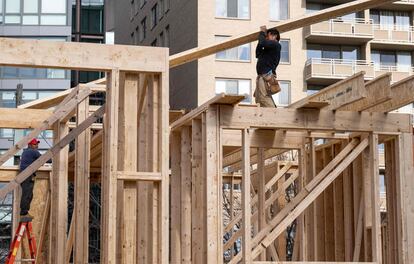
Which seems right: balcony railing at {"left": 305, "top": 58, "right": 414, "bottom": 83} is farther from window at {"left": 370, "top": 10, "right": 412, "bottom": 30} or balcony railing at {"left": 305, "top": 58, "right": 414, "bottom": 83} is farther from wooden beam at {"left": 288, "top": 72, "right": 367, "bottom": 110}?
wooden beam at {"left": 288, "top": 72, "right": 367, "bottom": 110}

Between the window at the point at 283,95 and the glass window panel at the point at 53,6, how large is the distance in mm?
14847

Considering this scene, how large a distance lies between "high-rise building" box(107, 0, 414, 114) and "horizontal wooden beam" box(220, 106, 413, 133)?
101 feet

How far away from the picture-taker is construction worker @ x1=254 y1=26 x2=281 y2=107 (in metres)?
15.2

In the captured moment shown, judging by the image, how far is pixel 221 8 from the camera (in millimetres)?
47281

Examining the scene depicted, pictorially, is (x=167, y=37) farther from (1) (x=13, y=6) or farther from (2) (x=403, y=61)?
(2) (x=403, y=61)

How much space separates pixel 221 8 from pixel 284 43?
4023 mm

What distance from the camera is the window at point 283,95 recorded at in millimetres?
47188

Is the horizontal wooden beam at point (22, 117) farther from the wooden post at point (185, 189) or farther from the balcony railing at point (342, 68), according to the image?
the balcony railing at point (342, 68)

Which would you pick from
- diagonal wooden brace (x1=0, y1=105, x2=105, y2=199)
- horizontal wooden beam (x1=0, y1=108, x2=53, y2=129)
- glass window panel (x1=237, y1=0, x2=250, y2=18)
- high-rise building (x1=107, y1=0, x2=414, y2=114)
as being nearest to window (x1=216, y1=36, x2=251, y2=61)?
high-rise building (x1=107, y1=0, x2=414, y2=114)

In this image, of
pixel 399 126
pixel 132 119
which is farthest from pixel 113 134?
pixel 399 126

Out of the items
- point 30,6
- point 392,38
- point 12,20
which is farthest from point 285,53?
point 12,20

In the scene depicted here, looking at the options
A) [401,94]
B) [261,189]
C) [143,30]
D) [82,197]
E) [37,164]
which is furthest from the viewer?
[143,30]

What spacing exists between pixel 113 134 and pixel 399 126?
17.7 ft

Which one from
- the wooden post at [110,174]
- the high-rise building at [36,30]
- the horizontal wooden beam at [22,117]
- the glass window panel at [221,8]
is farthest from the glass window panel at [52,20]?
the wooden post at [110,174]
